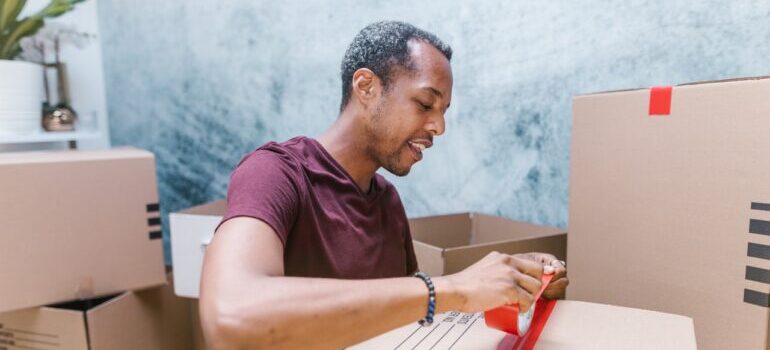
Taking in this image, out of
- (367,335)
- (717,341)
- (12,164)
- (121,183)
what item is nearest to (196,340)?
(121,183)

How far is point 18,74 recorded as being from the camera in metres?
1.58

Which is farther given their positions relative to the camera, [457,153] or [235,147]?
[235,147]

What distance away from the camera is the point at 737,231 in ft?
2.77

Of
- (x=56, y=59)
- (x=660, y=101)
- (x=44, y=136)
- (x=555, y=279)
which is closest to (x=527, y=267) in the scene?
(x=555, y=279)

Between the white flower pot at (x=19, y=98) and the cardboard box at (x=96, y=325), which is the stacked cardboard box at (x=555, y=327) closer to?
the cardboard box at (x=96, y=325)

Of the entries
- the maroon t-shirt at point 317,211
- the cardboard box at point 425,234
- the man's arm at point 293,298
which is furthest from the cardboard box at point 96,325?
the man's arm at point 293,298

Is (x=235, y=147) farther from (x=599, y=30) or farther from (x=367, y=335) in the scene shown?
(x=367, y=335)

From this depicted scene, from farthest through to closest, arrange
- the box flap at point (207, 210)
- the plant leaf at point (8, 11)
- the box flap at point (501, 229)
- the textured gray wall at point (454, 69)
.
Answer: the plant leaf at point (8, 11) → the box flap at point (207, 210) → the box flap at point (501, 229) → the textured gray wall at point (454, 69)

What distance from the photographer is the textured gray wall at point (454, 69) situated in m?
1.23

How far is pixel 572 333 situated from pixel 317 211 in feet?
1.56

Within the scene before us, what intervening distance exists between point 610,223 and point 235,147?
1.49m

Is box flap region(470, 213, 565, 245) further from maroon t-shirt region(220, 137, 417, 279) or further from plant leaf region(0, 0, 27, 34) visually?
plant leaf region(0, 0, 27, 34)

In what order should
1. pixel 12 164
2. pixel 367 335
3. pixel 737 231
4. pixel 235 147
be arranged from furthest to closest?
pixel 235 147 → pixel 12 164 → pixel 737 231 → pixel 367 335

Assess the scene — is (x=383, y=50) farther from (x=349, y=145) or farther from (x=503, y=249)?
(x=503, y=249)
